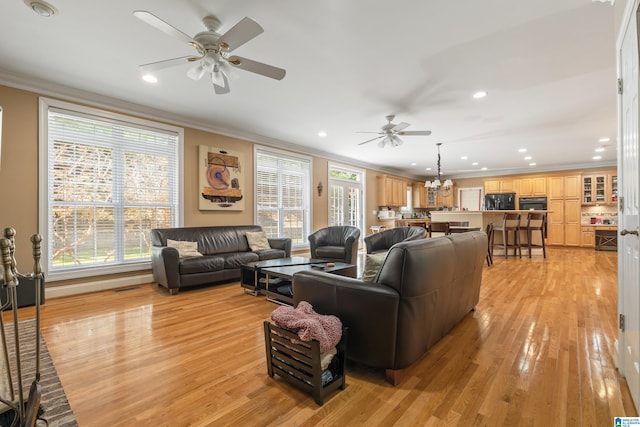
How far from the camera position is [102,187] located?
4211 millimetres

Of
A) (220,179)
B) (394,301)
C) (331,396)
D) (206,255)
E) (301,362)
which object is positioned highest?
(220,179)

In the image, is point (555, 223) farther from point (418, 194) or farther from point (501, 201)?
point (418, 194)

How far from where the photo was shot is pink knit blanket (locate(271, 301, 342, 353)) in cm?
170

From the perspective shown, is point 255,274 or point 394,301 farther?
point 255,274

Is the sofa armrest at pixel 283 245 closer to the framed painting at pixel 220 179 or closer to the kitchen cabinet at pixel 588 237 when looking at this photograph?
the framed painting at pixel 220 179

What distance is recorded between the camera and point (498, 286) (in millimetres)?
4344

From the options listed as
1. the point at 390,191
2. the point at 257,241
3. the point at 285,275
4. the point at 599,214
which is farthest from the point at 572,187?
the point at 285,275

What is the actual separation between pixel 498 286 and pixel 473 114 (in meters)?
2.61

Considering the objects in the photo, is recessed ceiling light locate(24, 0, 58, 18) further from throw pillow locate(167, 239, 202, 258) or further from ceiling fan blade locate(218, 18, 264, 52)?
throw pillow locate(167, 239, 202, 258)

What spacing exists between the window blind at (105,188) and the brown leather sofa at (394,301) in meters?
3.44

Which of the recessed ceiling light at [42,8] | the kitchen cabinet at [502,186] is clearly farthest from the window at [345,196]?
the recessed ceiling light at [42,8]

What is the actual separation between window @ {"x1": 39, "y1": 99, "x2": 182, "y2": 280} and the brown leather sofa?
11.3 ft

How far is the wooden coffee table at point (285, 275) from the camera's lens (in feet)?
11.1

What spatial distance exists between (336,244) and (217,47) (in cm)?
416
